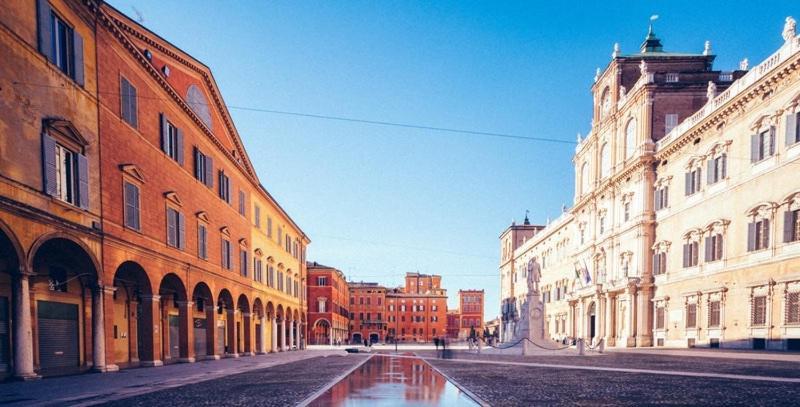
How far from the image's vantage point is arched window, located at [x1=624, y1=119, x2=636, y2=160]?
128 feet

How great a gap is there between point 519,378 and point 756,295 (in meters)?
19.1

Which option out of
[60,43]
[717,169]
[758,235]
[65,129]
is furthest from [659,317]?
[60,43]

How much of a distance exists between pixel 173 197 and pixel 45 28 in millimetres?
9080

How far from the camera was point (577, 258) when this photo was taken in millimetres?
50719

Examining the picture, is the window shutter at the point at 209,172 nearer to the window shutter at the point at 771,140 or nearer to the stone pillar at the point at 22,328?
the stone pillar at the point at 22,328

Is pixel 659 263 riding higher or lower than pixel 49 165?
lower

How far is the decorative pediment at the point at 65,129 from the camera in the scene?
12.8 m

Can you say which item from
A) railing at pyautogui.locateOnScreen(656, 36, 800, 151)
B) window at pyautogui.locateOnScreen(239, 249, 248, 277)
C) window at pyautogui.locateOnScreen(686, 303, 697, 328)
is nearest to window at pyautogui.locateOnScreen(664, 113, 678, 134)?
railing at pyautogui.locateOnScreen(656, 36, 800, 151)

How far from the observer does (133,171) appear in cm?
1730

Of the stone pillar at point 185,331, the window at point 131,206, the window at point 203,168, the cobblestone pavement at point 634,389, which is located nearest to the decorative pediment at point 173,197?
the window at point 131,206

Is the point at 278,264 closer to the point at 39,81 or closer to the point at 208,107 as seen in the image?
the point at 208,107

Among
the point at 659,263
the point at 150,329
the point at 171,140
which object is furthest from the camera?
the point at 659,263

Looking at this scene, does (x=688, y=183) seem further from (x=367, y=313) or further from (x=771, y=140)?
(x=367, y=313)

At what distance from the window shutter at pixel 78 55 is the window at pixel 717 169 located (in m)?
32.8
